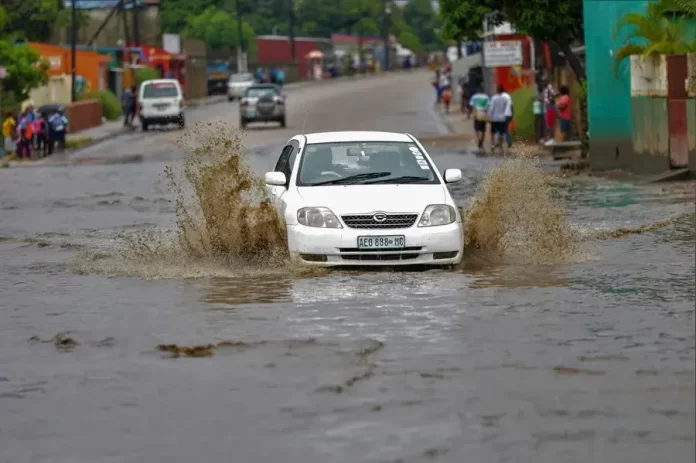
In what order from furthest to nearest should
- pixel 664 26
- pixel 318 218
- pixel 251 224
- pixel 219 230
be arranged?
pixel 664 26
pixel 219 230
pixel 251 224
pixel 318 218

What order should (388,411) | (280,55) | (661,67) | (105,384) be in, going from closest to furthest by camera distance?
1. (388,411)
2. (105,384)
3. (661,67)
4. (280,55)

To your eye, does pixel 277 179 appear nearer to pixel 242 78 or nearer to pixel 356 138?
pixel 356 138

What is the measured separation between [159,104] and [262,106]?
486 centimetres

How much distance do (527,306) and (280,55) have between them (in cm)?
11681

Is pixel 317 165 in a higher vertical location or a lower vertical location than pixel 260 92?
lower

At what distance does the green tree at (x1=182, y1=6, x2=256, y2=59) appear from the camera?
114 metres

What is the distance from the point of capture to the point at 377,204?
14.5 m

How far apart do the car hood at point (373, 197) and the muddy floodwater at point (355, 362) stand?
607 mm

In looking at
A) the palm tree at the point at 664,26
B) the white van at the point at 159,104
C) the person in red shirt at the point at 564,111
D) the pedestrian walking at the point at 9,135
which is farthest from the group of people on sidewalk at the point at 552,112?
the white van at the point at 159,104

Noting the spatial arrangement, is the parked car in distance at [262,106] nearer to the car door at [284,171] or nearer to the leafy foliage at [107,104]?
the leafy foliage at [107,104]

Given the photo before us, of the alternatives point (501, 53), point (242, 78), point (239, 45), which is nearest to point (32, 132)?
point (501, 53)

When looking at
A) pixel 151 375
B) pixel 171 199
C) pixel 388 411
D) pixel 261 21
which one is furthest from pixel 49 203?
pixel 261 21

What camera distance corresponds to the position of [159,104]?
5856 centimetres

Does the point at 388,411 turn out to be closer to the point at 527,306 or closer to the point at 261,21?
the point at 527,306
